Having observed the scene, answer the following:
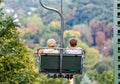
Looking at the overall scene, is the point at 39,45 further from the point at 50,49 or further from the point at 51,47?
the point at 50,49

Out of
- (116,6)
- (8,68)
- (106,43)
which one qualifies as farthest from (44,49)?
(106,43)

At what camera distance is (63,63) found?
989 cm

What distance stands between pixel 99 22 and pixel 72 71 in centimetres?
18463

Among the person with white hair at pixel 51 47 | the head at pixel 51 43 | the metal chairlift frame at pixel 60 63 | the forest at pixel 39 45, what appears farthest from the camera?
the forest at pixel 39 45

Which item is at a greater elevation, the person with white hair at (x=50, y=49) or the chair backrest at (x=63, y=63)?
the person with white hair at (x=50, y=49)

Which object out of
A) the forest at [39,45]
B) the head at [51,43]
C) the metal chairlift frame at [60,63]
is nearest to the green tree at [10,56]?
Answer: the forest at [39,45]

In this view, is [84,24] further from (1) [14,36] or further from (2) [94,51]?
(1) [14,36]

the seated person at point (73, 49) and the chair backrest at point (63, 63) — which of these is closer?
the chair backrest at point (63, 63)

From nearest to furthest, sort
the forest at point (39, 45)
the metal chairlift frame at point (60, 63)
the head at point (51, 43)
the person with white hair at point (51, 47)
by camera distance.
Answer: the metal chairlift frame at point (60, 63)
the person with white hair at point (51, 47)
the head at point (51, 43)
the forest at point (39, 45)

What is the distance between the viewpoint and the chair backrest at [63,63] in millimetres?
9891

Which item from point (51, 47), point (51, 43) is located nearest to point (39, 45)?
point (51, 43)

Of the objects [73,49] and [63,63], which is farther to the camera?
[73,49]

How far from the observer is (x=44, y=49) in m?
10.9

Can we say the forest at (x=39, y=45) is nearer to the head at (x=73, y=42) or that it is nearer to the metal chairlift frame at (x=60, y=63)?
the head at (x=73, y=42)
